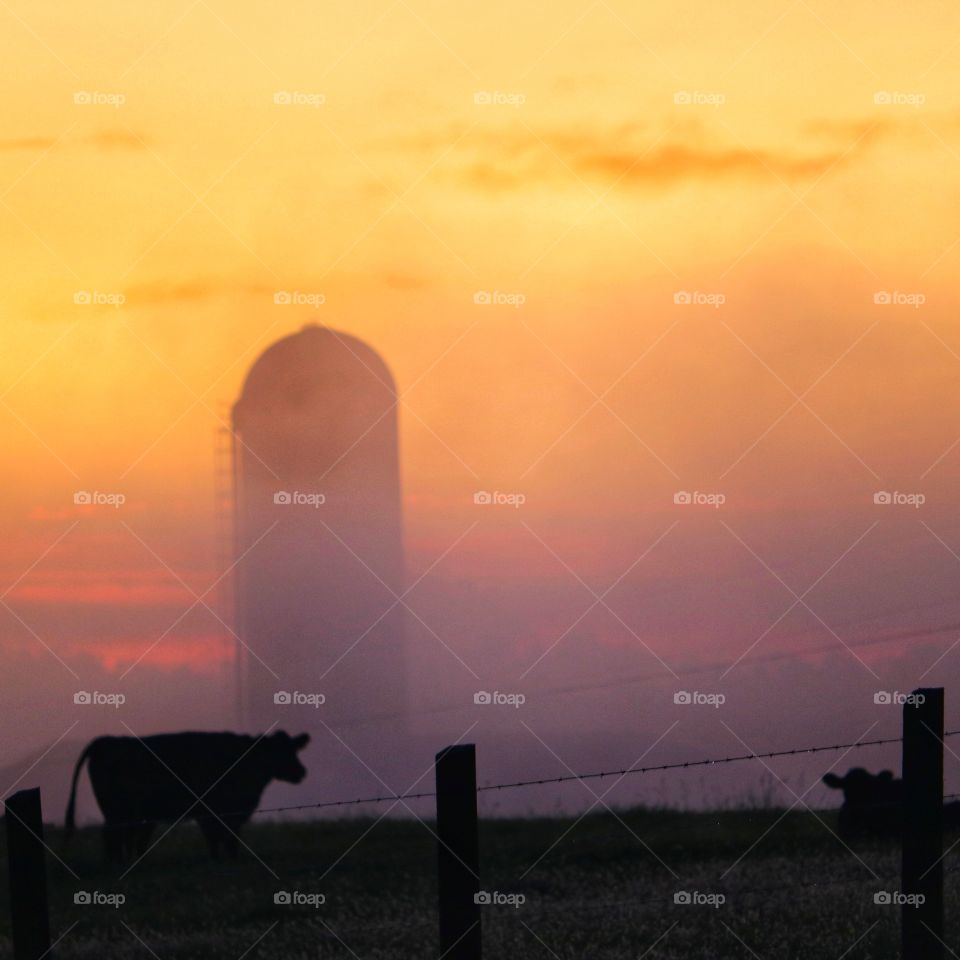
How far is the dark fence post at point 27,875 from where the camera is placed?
18.2 ft

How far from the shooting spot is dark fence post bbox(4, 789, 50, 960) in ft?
18.2

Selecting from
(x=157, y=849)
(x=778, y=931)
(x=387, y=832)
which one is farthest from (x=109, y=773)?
(x=778, y=931)

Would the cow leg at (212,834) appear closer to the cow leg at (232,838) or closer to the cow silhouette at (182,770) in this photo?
the cow leg at (232,838)

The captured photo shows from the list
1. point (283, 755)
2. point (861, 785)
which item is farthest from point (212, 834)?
point (861, 785)

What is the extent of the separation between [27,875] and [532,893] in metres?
5.31

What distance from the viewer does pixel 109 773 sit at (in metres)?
19.0

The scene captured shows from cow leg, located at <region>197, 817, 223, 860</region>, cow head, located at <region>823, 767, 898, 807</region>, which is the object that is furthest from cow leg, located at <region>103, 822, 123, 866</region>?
cow head, located at <region>823, 767, 898, 807</region>

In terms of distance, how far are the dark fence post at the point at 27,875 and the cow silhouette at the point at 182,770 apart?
11.7m

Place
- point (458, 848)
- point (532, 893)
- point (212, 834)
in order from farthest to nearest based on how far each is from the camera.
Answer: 1. point (212, 834)
2. point (532, 893)
3. point (458, 848)

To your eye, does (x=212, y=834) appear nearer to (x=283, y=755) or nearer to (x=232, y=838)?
(x=232, y=838)

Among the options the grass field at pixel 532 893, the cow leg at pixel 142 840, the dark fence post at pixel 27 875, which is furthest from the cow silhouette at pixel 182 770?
the dark fence post at pixel 27 875

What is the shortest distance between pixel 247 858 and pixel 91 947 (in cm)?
496

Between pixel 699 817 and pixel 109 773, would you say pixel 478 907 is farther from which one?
pixel 109 773

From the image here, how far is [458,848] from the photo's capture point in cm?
565
